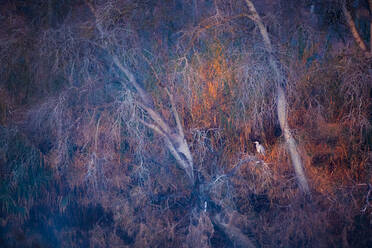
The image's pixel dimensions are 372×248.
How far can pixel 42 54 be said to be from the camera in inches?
223

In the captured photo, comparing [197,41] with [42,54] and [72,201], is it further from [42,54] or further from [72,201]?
[72,201]

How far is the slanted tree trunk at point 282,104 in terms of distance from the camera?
580 centimetres

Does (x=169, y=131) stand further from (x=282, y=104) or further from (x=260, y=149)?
(x=282, y=104)

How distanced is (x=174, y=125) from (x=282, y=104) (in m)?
2.28

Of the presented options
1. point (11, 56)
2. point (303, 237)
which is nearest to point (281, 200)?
point (303, 237)

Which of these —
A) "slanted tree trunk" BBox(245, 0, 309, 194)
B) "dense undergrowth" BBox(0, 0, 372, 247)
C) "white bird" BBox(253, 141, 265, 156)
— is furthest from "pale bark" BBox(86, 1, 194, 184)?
"slanted tree trunk" BBox(245, 0, 309, 194)

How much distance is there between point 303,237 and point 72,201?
4777mm

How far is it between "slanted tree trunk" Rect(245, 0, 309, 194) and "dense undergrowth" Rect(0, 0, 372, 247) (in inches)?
4.9

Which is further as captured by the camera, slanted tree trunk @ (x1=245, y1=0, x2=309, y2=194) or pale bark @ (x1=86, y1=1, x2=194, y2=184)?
pale bark @ (x1=86, y1=1, x2=194, y2=184)

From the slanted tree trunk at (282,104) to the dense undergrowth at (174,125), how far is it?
4.9 inches

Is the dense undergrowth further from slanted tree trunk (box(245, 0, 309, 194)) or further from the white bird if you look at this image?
the white bird

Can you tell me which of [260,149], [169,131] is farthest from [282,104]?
[169,131]

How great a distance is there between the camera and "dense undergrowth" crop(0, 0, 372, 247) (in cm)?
580

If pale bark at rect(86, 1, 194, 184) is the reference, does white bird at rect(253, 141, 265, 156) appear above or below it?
below
